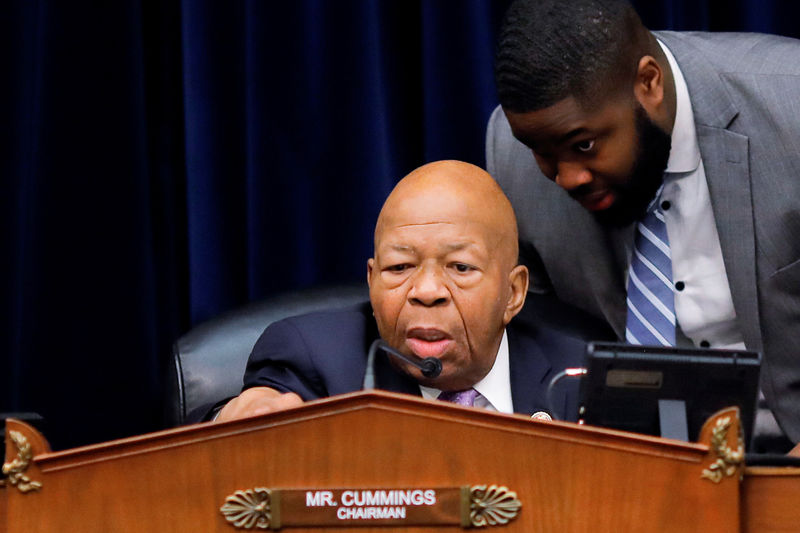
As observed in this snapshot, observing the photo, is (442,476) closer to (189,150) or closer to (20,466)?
(20,466)

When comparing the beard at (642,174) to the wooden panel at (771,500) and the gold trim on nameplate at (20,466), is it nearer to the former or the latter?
the wooden panel at (771,500)

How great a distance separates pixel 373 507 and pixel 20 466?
1.19ft

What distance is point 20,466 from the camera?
1259mm

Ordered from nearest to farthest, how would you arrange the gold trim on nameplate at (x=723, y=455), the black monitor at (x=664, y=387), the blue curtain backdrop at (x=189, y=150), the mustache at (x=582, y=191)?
1. the gold trim on nameplate at (x=723, y=455)
2. the black monitor at (x=664, y=387)
3. the mustache at (x=582, y=191)
4. the blue curtain backdrop at (x=189, y=150)

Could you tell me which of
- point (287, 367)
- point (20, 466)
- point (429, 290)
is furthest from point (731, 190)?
point (20, 466)

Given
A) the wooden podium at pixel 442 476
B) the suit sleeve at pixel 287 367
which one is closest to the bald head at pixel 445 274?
the suit sleeve at pixel 287 367

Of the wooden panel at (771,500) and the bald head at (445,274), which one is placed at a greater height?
the bald head at (445,274)

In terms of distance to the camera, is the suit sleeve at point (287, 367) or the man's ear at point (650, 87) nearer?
the suit sleeve at point (287, 367)

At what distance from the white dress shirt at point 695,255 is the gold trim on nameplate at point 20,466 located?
1.38 m

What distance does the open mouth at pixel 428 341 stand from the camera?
1.83 m

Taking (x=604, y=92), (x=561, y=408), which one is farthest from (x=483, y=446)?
(x=604, y=92)

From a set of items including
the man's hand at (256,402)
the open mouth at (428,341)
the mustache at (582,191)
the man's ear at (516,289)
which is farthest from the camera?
the mustache at (582,191)

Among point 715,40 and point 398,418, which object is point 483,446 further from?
point 715,40

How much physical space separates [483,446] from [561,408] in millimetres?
691
